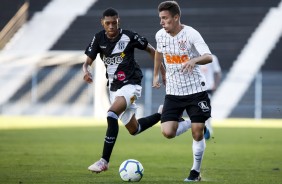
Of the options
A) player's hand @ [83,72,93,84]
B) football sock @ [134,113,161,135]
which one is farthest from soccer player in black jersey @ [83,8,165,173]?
football sock @ [134,113,161,135]

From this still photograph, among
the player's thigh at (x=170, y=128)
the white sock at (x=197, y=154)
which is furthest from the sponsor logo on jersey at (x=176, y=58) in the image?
the white sock at (x=197, y=154)

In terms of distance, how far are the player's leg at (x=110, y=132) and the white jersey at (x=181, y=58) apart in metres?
0.79

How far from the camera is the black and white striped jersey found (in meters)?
8.80

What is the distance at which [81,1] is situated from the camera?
32.7 meters

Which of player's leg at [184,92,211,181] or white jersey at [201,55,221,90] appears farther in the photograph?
white jersey at [201,55,221,90]

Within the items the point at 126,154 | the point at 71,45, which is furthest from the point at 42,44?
the point at 126,154

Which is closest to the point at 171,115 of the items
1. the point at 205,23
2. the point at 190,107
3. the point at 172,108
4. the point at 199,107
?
the point at 172,108

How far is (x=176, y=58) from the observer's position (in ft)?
25.4

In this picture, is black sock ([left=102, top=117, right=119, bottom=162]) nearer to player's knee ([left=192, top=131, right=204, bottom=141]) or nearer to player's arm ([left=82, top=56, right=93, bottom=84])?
player's arm ([left=82, top=56, right=93, bottom=84])

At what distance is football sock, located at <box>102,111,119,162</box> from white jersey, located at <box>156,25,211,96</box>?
2.55 ft

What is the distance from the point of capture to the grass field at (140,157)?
7.84 meters

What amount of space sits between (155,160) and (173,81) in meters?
2.77

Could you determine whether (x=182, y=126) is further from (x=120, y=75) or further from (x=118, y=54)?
(x=118, y=54)

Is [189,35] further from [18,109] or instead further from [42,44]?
[42,44]
